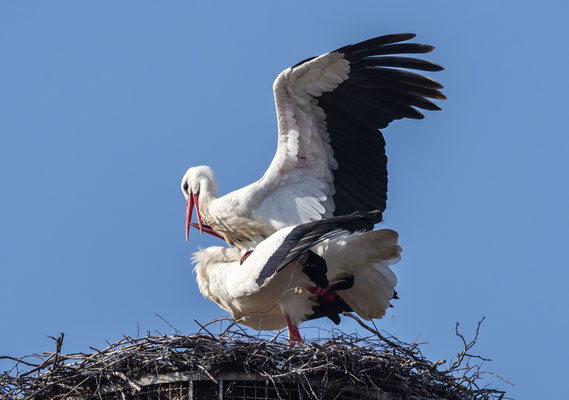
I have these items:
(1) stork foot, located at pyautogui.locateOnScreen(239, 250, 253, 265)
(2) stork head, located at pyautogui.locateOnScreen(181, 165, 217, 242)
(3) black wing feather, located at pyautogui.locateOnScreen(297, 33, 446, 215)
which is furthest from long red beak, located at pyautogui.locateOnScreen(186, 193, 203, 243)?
(3) black wing feather, located at pyautogui.locateOnScreen(297, 33, 446, 215)

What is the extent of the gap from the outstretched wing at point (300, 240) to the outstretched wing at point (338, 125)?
82 centimetres

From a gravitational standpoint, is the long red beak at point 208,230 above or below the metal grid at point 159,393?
above

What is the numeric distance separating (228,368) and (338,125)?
2.70 metres

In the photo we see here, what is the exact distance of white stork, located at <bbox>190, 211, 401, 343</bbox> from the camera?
9.24 metres

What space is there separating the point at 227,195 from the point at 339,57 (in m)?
1.34

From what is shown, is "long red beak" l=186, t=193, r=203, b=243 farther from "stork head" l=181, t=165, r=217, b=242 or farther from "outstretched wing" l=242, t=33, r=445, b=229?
"outstretched wing" l=242, t=33, r=445, b=229

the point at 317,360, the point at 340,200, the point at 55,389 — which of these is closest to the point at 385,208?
the point at 340,200

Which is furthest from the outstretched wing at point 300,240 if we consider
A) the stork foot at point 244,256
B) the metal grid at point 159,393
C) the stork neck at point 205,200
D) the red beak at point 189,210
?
the red beak at point 189,210

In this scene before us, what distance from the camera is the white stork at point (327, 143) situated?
10.0m

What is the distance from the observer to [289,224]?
32.7 feet

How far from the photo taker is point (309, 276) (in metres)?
9.64

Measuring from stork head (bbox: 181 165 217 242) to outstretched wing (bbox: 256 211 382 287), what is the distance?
1.29m

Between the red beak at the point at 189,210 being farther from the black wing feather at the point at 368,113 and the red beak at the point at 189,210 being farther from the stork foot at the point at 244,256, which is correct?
the black wing feather at the point at 368,113

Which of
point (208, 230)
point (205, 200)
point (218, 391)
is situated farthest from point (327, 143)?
point (218, 391)
